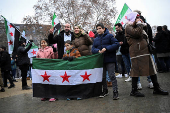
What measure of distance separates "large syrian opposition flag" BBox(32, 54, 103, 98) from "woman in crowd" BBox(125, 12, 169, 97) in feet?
3.21

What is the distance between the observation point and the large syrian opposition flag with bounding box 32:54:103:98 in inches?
191

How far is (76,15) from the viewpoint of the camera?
28.6 metres

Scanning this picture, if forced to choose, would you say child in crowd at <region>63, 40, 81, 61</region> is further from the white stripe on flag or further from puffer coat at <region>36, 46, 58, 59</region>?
puffer coat at <region>36, 46, 58, 59</region>

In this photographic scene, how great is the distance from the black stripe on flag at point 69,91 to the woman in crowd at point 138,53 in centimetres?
109

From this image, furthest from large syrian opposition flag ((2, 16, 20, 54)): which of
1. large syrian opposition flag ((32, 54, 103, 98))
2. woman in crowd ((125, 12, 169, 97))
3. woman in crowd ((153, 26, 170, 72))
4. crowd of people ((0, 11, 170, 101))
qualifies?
woman in crowd ((153, 26, 170, 72))

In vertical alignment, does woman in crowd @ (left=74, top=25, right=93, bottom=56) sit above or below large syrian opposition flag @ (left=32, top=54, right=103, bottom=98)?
above

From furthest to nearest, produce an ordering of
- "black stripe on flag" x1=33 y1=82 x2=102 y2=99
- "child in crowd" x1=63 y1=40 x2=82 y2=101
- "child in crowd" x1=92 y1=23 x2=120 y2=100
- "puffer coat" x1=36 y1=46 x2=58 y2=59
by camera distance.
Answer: "puffer coat" x1=36 y1=46 x2=58 y2=59
"child in crowd" x1=63 y1=40 x2=82 y2=101
"black stripe on flag" x1=33 y1=82 x2=102 y2=99
"child in crowd" x1=92 y1=23 x2=120 y2=100

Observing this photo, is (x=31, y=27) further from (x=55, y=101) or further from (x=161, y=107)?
(x=161, y=107)

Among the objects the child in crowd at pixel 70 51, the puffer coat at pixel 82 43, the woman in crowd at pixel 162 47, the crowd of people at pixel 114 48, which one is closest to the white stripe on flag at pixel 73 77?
the crowd of people at pixel 114 48

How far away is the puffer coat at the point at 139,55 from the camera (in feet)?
14.2

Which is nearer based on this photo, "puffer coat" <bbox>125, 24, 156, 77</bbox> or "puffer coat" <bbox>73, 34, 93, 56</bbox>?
"puffer coat" <bbox>125, 24, 156, 77</bbox>

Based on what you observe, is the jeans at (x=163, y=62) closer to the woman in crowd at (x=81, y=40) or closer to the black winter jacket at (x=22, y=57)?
the woman in crowd at (x=81, y=40)

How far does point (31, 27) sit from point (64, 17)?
6.31 metres

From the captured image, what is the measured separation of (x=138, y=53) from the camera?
14.5 ft
